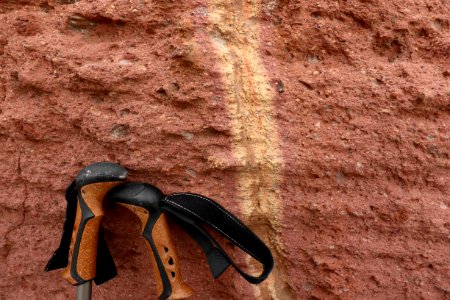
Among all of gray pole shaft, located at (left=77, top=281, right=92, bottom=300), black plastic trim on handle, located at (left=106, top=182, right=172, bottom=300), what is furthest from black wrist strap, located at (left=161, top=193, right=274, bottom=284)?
gray pole shaft, located at (left=77, top=281, right=92, bottom=300)

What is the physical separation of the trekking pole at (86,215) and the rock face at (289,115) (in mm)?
66

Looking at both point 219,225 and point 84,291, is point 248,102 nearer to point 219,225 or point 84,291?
point 219,225

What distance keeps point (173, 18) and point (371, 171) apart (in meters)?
0.48

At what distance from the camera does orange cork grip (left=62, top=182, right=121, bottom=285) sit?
2.37 ft

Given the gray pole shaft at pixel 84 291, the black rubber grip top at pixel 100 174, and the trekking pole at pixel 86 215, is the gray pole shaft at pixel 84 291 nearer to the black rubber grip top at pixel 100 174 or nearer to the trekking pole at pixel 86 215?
the trekking pole at pixel 86 215

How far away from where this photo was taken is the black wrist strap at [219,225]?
74 cm

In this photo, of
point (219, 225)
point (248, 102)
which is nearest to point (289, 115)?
point (248, 102)

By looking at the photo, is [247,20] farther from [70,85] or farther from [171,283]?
[171,283]

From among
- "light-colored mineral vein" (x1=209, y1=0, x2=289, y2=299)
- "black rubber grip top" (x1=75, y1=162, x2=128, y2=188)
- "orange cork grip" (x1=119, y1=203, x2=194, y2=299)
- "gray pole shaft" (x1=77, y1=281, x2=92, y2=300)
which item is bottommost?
"gray pole shaft" (x1=77, y1=281, x2=92, y2=300)

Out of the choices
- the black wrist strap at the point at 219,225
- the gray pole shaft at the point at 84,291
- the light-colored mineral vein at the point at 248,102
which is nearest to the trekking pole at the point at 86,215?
the gray pole shaft at the point at 84,291

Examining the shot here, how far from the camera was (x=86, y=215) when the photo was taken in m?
0.72

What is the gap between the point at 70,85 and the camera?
0.78 metres

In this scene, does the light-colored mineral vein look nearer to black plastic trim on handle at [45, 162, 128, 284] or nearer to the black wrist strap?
the black wrist strap

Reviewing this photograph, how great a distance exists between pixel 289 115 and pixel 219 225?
248 millimetres
